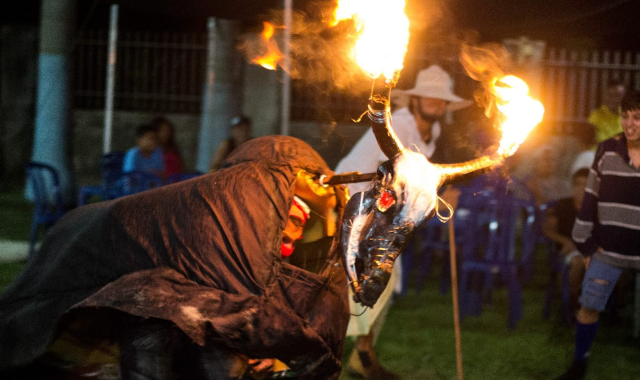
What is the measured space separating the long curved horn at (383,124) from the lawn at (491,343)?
7.45 ft

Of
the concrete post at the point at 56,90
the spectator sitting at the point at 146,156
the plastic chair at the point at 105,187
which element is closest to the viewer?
the plastic chair at the point at 105,187

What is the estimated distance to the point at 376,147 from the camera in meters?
5.34

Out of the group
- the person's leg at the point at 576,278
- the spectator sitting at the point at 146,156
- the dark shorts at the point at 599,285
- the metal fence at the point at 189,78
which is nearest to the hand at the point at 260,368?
the dark shorts at the point at 599,285

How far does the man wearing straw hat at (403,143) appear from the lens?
15.7 ft

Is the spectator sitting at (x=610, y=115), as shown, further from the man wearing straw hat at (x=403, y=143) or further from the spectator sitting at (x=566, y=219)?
the man wearing straw hat at (x=403, y=143)

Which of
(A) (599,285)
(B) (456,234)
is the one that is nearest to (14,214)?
(B) (456,234)

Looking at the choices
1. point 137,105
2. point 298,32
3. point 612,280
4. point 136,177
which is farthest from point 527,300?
point 137,105

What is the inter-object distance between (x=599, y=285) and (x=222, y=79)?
8.03 meters

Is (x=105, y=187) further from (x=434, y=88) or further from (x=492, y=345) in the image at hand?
(x=492, y=345)

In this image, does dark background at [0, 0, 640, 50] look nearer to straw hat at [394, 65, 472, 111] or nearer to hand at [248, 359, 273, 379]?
straw hat at [394, 65, 472, 111]

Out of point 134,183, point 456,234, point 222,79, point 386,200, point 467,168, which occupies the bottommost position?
point 456,234

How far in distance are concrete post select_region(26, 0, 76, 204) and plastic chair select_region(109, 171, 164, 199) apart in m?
3.77

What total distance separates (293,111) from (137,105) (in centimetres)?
355

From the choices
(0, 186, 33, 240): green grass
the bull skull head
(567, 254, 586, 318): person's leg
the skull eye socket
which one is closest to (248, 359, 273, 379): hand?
the bull skull head
